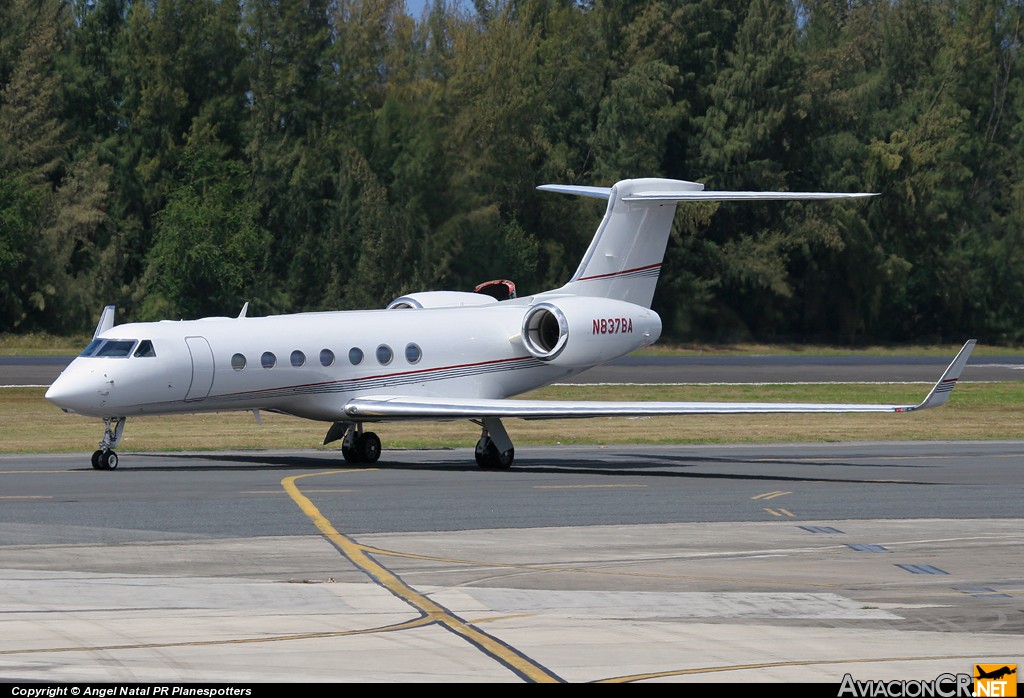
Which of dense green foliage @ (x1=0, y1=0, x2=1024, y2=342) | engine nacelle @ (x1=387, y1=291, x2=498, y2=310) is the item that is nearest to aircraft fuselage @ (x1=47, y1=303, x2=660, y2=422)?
engine nacelle @ (x1=387, y1=291, x2=498, y2=310)

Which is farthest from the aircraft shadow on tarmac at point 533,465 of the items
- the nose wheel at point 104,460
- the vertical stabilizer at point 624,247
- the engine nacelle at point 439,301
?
the vertical stabilizer at point 624,247

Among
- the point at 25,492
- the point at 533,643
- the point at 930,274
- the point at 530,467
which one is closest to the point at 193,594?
the point at 533,643

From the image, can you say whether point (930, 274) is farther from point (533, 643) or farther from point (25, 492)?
point (533, 643)

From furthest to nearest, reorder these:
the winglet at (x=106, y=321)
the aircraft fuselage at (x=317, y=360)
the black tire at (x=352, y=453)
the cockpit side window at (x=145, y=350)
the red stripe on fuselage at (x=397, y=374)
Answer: the black tire at (x=352, y=453) < the winglet at (x=106, y=321) < the red stripe on fuselage at (x=397, y=374) < the cockpit side window at (x=145, y=350) < the aircraft fuselage at (x=317, y=360)

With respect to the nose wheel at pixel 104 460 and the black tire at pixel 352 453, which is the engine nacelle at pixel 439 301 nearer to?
the black tire at pixel 352 453

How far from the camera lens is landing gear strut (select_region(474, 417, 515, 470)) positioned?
26484mm

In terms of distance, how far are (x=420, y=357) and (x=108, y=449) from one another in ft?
19.5

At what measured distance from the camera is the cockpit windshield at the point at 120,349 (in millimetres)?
25000

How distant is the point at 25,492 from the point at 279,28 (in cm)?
5538

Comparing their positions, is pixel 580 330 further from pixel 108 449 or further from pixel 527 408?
pixel 108 449

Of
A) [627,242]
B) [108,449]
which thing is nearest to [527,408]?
[627,242]

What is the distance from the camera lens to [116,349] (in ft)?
82.3

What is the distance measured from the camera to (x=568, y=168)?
7525 centimetres

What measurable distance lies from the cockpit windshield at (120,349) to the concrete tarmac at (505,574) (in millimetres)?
2048
